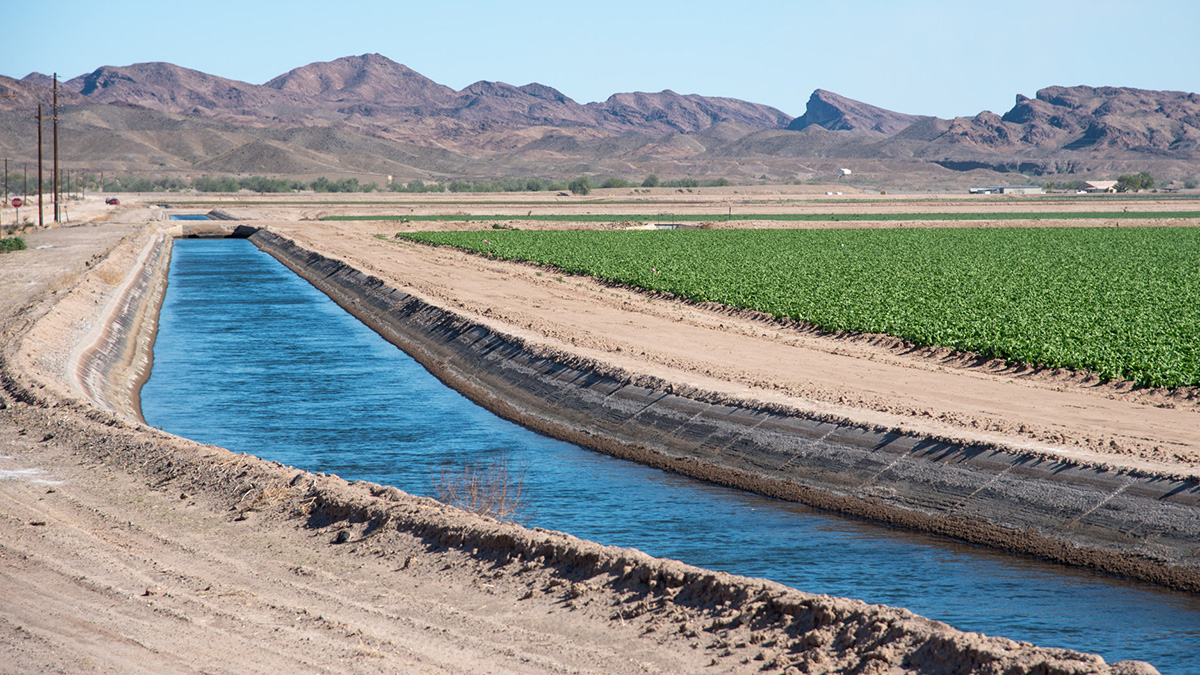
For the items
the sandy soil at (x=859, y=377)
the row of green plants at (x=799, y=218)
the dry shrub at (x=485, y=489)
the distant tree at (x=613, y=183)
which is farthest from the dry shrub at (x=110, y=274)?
the distant tree at (x=613, y=183)

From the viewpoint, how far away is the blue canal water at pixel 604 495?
1144cm

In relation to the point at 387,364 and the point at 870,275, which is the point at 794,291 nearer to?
the point at 870,275

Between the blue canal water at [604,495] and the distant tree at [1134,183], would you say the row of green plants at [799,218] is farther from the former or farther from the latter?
the distant tree at [1134,183]

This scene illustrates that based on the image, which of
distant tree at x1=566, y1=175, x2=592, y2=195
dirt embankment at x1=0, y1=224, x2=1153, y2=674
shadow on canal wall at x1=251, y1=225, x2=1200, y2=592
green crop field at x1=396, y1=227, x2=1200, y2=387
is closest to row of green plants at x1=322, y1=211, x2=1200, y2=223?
green crop field at x1=396, y1=227, x2=1200, y2=387

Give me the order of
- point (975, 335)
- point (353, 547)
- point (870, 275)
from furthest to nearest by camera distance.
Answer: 1. point (870, 275)
2. point (975, 335)
3. point (353, 547)

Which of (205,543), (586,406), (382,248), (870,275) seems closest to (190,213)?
(382,248)

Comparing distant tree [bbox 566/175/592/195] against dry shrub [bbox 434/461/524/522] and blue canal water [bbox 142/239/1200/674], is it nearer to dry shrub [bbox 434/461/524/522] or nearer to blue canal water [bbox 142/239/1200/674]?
blue canal water [bbox 142/239/1200/674]

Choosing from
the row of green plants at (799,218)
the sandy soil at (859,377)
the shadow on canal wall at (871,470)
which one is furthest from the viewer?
the row of green plants at (799,218)

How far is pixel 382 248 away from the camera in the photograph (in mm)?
61125

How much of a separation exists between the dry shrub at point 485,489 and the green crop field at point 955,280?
11.5 meters

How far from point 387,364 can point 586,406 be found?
9.20 m

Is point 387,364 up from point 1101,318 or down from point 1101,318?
down

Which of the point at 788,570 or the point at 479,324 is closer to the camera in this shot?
the point at 788,570

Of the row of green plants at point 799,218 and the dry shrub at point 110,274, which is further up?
the row of green plants at point 799,218
